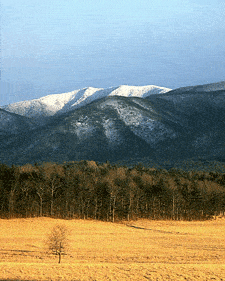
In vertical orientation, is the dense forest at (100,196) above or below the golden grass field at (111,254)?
above

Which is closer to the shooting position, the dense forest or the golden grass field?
the golden grass field

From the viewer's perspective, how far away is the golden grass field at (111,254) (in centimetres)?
2948

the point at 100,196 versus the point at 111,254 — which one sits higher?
the point at 100,196

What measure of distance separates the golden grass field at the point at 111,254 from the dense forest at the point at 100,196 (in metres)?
9.58

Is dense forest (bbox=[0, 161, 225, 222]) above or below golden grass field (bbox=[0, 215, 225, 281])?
above

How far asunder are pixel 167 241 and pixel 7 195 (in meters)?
43.4

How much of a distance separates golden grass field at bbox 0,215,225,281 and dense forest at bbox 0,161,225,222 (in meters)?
9.58

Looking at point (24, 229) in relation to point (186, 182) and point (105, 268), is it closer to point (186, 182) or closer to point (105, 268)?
point (105, 268)

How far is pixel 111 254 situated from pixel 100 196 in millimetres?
42542

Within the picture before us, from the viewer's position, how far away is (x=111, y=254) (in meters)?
41.4

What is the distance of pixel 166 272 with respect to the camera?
100 feet

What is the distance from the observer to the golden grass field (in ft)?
96.7

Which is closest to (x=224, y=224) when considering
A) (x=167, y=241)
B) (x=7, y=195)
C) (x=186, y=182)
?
(x=186, y=182)

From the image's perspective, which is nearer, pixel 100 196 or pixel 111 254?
pixel 111 254
